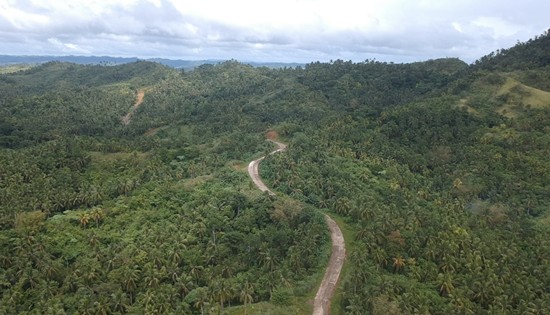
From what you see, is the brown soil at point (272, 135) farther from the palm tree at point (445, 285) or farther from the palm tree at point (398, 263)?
the palm tree at point (445, 285)

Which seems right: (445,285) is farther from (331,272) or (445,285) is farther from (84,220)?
(84,220)

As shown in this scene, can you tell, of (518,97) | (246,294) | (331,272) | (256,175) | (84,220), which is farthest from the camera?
(518,97)

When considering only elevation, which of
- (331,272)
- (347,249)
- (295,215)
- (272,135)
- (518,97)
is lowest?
(331,272)

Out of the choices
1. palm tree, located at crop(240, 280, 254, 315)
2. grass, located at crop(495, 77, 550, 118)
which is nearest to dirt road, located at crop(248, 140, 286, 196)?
palm tree, located at crop(240, 280, 254, 315)

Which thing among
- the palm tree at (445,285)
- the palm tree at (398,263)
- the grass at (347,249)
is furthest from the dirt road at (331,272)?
the palm tree at (445,285)

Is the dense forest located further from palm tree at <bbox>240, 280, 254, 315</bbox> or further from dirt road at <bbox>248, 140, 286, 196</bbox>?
dirt road at <bbox>248, 140, 286, 196</bbox>

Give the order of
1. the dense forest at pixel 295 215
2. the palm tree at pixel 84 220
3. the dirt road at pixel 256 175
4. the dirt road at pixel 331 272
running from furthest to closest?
1. the dirt road at pixel 256 175
2. the palm tree at pixel 84 220
3. the dense forest at pixel 295 215
4. the dirt road at pixel 331 272

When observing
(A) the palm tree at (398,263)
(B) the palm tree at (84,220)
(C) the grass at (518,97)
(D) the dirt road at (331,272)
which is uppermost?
(C) the grass at (518,97)

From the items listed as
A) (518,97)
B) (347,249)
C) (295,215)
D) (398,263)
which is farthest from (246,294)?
(518,97)

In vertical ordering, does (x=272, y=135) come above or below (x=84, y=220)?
above
